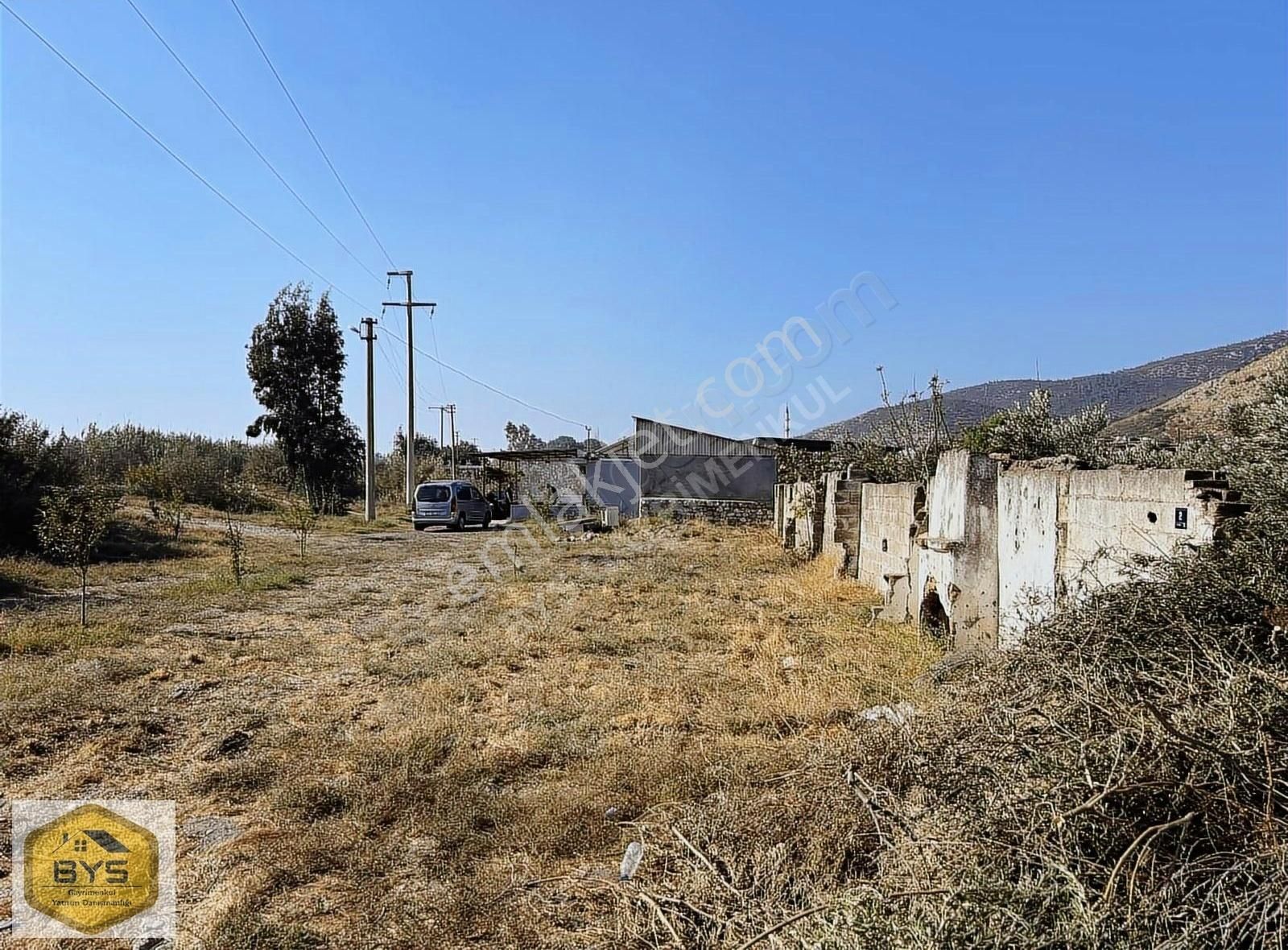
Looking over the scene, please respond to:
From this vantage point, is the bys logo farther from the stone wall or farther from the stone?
the stone wall

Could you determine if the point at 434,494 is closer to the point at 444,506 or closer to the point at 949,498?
the point at 444,506

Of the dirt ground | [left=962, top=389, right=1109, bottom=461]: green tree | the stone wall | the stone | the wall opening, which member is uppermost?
[left=962, top=389, right=1109, bottom=461]: green tree

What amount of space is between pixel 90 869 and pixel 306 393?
28.5m

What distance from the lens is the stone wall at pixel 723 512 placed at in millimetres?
22344

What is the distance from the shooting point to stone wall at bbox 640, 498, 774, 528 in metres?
22.3

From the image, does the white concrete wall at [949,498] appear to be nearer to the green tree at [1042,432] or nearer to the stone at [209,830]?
the green tree at [1042,432]

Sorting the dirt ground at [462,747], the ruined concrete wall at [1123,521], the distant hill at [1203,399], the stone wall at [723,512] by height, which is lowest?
the dirt ground at [462,747]

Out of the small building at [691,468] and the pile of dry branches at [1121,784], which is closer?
Result: the pile of dry branches at [1121,784]

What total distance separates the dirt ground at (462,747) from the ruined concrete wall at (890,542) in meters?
0.38

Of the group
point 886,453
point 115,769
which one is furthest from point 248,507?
point 115,769

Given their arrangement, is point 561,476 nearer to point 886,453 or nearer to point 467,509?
point 467,509

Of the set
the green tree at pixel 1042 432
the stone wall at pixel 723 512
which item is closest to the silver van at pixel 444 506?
the stone wall at pixel 723 512

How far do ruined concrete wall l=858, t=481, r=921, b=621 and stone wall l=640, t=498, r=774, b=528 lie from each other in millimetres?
11239

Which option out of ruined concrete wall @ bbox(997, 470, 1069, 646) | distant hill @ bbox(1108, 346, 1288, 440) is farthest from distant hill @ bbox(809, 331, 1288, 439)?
ruined concrete wall @ bbox(997, 470, 1069, 646)
